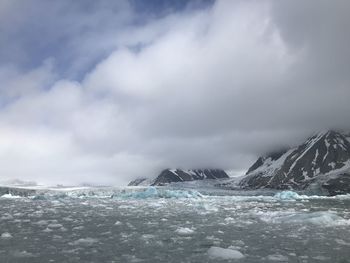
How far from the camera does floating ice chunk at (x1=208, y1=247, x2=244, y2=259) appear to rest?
583 inches

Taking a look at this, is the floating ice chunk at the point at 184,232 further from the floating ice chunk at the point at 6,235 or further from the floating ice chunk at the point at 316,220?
the floating ice chunk at the point at 6,235

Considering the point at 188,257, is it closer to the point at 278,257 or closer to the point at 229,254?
the point at 229,254

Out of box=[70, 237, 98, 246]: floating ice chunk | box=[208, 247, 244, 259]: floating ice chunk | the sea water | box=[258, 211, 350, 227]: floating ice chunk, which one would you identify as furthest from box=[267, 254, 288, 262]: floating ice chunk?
box=[258, 211, 350, 227]: floating ice chunk

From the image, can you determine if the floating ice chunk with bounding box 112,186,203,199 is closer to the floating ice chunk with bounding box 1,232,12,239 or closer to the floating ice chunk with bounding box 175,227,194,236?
the floating ice chunk with bounding box 175,227,194,236

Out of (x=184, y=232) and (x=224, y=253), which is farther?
(x=184, y=232)

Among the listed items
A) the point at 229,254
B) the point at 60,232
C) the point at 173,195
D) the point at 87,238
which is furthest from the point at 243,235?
the point at 173,195

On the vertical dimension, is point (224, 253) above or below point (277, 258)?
above

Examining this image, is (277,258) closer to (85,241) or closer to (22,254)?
(85,241)

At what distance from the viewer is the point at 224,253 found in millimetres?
15156

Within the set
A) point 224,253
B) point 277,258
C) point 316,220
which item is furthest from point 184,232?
point 316,220

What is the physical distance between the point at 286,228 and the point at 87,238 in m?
11.4

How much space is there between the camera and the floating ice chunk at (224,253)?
1480 cm

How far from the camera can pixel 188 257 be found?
1474cm

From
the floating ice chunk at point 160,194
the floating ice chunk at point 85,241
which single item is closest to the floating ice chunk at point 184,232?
the floating ice chunk at point 85,241
